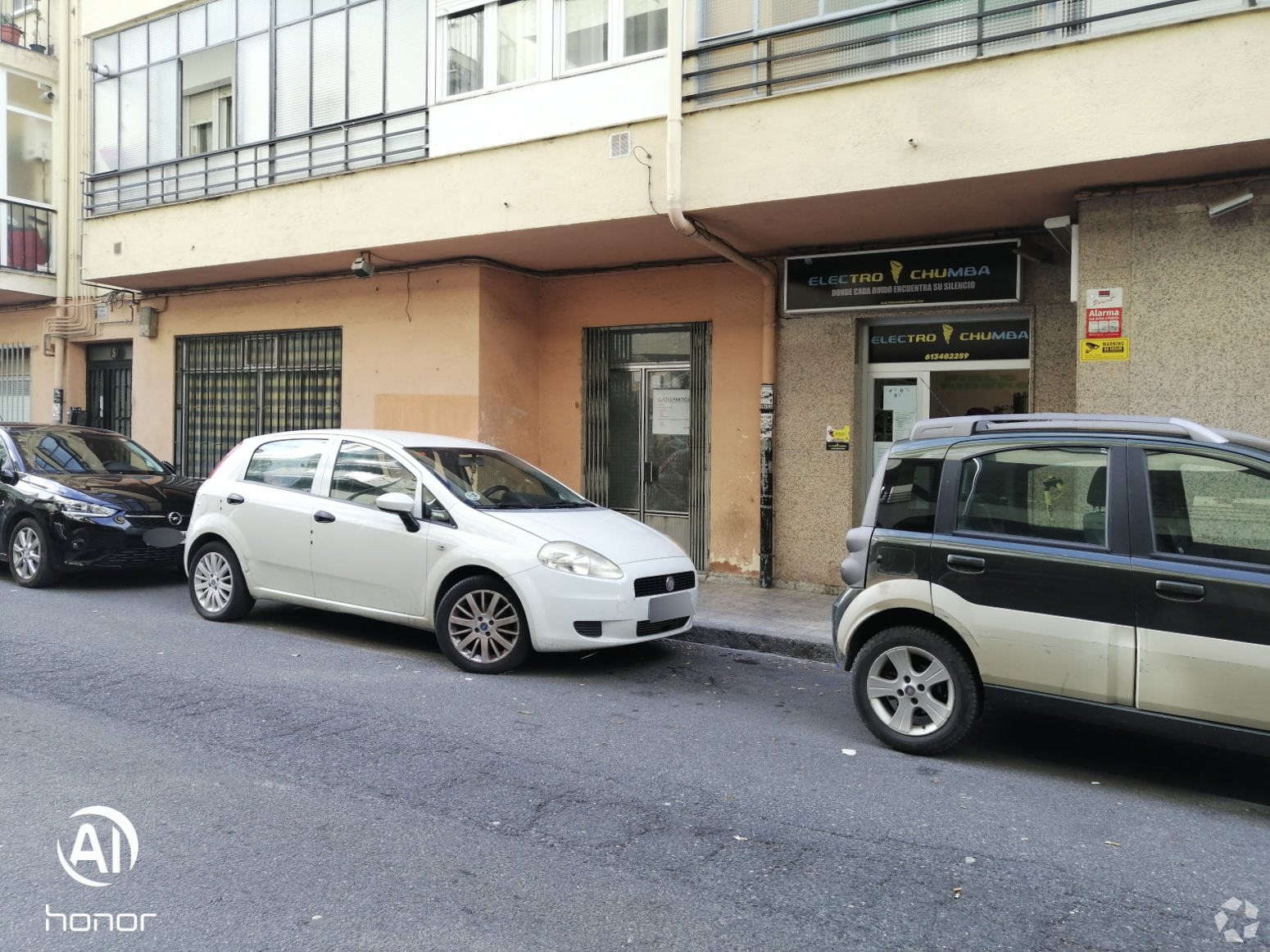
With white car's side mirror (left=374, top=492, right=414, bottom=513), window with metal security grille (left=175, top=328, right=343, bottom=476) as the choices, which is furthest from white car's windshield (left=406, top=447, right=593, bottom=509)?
window with metal security grille (left=175, top=328, right=343, bottom=476)

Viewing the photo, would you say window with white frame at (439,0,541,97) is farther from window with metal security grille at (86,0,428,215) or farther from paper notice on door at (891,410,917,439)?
paper notice on door at (891,410,917,439)

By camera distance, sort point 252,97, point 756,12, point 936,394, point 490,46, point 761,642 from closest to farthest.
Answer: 1. point 761,642
2. point 756,12
3. point 936,394
4. point 490,46
5. point 252,97

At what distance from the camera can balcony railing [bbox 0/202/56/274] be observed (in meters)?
16.2

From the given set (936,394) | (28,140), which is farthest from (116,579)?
(28,140)

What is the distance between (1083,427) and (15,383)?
59.7ft

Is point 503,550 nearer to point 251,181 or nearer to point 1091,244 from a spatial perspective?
point 1091,244

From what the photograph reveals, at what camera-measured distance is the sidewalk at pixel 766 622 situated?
7801mm

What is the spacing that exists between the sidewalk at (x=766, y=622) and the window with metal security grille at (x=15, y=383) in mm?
13611

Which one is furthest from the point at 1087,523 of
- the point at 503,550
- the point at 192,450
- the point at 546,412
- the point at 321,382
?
the point at 192,450

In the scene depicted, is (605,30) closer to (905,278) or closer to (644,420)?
(905,278)

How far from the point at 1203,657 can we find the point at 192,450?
13766 mm

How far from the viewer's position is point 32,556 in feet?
31.6

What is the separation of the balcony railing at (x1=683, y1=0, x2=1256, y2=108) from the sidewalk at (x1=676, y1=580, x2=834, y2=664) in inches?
175

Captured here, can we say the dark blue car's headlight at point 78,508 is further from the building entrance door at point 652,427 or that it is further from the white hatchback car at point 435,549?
the building entrance door at point 652,427
